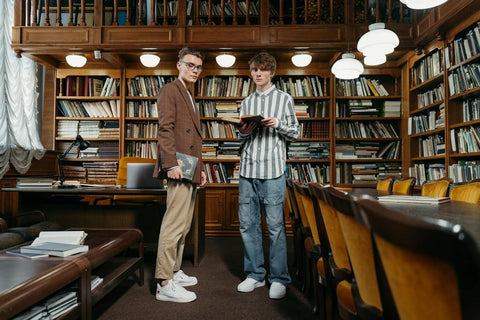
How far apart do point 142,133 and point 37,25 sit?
180cm

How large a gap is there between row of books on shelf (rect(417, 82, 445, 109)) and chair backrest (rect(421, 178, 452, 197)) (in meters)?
1.96

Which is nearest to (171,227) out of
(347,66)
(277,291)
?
(277,291)

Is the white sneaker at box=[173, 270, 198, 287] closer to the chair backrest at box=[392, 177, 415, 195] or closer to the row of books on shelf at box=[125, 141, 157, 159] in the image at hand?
the chair backrest at box=[392, 177, 415, 195]

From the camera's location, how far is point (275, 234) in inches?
90.7

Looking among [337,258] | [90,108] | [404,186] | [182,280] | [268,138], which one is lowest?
[182,280]

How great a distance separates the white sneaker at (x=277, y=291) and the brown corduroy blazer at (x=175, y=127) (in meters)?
0.81

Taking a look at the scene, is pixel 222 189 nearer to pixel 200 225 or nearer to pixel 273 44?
pixel 200 225

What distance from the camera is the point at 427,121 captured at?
168 inches

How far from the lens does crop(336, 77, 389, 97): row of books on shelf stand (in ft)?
15.8

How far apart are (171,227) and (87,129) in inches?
134

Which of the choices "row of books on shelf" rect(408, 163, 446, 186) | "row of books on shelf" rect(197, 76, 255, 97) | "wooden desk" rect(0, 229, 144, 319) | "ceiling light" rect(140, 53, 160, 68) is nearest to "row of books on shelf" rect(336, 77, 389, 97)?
"row of books on shelf" rect(408, 163, 446, 186)

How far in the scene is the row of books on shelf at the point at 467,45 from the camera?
3.26 metres

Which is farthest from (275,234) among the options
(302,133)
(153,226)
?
(302,133)

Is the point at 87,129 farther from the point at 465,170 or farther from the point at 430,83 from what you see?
the point at 465,170
